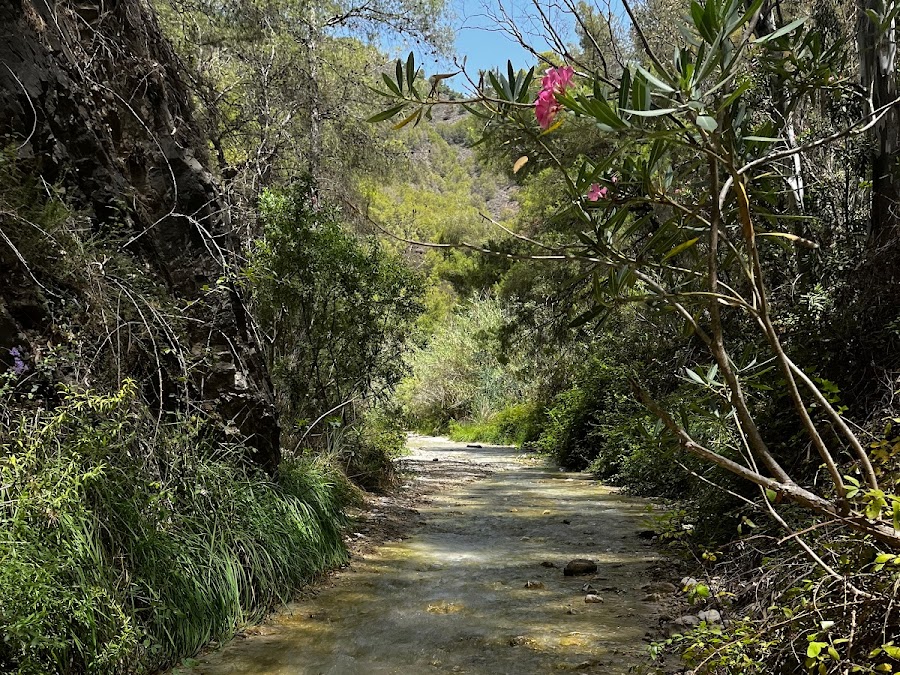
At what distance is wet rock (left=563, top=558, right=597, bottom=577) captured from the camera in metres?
4.51

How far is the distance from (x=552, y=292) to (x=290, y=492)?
848cm

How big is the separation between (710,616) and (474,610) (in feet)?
4.30

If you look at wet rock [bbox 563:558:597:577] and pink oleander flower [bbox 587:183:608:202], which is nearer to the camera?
pink oleander flower [bbox 587:183:608:202]

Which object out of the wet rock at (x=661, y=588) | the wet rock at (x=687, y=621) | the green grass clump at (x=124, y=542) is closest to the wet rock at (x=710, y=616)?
the wet rock at (x=687, y=621)

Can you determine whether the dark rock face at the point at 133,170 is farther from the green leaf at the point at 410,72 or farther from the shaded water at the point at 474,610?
the green leaf at the point at 410,72

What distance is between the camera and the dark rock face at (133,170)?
10.7 ft

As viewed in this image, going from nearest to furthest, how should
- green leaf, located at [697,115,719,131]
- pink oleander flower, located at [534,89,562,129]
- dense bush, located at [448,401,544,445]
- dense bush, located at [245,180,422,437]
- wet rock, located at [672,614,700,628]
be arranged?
green leaf, located at [697,115,719,131] < pink oleander flower, located at [534,89,562,129] < wet rock, located at [672,614,700,628] < dense bush, located at [245,180,422,437] < dense bush, located at [448,401,544,445]

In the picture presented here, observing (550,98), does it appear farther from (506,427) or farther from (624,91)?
(506,427)

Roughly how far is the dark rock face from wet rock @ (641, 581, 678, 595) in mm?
2691

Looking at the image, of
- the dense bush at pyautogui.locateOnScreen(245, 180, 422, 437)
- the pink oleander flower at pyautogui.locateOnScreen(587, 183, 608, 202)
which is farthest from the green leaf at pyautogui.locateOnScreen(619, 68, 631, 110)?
the dense bush at pyautogui.locateOnScreen(245, 180, 422, 437)

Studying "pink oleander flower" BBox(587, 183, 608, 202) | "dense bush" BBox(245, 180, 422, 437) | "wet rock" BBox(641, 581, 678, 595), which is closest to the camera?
"pink oleander flower" BBox(587, 183, 608, 202)

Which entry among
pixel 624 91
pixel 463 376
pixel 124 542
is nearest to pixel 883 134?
pixel 624 91

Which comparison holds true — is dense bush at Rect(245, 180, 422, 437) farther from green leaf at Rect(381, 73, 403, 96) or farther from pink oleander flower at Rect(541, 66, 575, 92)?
pink oleander flower at Rect(541, 66, 575, 92)

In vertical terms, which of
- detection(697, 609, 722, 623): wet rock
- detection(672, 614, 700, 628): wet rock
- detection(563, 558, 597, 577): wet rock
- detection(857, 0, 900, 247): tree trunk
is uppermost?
detection(857, 0, 900, 247): tree trunk
